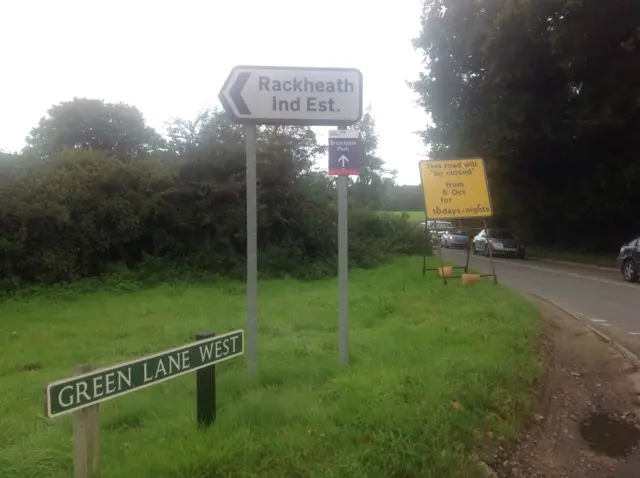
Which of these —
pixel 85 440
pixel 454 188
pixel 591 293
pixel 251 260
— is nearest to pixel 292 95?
pixel 251 260

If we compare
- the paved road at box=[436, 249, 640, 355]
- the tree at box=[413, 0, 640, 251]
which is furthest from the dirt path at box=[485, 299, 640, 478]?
the tree at box=[413, 0, 640, 251]

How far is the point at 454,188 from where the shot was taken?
14.4 metres

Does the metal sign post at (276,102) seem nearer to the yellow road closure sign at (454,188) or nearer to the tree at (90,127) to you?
the yellow road closure sign at (454,188)

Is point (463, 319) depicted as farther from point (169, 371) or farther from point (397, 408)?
point (169, 371)

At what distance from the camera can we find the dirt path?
4.50 meters

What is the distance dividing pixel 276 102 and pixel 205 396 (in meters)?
2.70

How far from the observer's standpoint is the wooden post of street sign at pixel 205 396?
3990 millimetres

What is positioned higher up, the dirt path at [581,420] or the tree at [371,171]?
the tree at [371,171]

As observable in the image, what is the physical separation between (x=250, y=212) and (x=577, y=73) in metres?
22.0

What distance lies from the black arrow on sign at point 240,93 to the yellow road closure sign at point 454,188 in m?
9.51

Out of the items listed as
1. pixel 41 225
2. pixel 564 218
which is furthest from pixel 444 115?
pixel 41 225

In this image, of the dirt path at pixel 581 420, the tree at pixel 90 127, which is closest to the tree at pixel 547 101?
the dirt path at pixel 581 420

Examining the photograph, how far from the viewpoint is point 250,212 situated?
5.43 metres

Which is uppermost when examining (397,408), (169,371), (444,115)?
(444,115)
